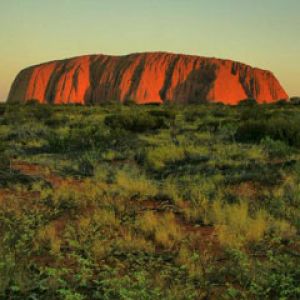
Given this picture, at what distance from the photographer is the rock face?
262ft

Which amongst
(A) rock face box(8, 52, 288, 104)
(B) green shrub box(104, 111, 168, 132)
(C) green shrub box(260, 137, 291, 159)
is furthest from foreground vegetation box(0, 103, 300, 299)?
(A) rock face box(8, 52, 288, 104)

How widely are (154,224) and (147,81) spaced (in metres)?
76.2

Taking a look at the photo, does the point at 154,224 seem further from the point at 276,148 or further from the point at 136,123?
the point at 136,123

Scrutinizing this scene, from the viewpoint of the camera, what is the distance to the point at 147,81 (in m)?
81.4

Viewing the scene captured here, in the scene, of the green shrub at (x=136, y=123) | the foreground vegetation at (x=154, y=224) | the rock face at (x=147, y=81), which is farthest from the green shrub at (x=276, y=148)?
the rock face at (x=147, y=81)

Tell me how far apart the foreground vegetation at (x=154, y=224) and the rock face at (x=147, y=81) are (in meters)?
67.8

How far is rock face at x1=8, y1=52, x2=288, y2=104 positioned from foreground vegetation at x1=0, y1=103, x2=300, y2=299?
6780 centimetres

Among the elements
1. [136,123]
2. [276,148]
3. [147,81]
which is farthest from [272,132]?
[147,81]

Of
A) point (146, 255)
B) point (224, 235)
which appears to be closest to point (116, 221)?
point (146, 255)

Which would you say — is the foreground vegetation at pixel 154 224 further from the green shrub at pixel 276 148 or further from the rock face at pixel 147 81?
the rock face at pixel 147 81

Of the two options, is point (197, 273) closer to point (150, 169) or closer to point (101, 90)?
point (150, 169)

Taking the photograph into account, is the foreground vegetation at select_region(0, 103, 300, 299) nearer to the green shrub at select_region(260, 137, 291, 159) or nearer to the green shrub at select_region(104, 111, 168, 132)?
the green shrub at select_region(260, 137, 291, 159)

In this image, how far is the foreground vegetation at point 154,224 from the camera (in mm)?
4672

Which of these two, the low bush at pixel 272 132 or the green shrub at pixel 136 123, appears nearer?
the low bush at pixel 272 132
